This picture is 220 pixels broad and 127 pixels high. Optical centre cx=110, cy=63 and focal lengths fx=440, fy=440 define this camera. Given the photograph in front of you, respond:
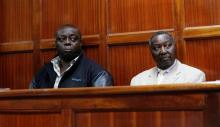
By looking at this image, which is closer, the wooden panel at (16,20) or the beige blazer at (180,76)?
the beige blazer at (180,76)

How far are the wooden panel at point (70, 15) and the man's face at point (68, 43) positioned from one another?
8.2 inches

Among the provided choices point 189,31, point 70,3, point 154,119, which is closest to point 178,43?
point 189,31

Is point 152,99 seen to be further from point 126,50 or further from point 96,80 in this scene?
point 126,50

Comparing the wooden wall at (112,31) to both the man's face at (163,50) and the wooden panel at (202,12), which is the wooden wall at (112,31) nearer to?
the wooden panel at (202,12)

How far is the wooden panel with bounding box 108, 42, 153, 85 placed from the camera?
2.62 m

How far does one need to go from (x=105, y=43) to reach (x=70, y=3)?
1.20 feet

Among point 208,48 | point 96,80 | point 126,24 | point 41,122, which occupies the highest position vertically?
point 126,24

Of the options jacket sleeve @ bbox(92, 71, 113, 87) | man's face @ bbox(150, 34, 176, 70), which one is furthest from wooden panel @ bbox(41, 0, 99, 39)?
man's face @ bbox(150, 34, 176, 70)

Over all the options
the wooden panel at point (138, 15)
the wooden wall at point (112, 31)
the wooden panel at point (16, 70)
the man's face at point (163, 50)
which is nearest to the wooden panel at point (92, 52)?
the wooden wall at point (112, 31)

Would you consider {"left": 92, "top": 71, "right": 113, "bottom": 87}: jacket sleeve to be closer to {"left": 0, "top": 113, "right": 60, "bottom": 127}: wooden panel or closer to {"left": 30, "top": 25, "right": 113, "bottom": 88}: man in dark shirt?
{"left": 30, "top": 25, "right": 113, "bottom": 88}: man in dark shirt

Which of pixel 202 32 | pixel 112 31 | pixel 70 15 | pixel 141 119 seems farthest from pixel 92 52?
pixel 141 119

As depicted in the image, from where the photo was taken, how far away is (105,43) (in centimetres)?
271

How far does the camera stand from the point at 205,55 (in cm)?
246

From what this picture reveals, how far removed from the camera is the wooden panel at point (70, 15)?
2.76 metres
